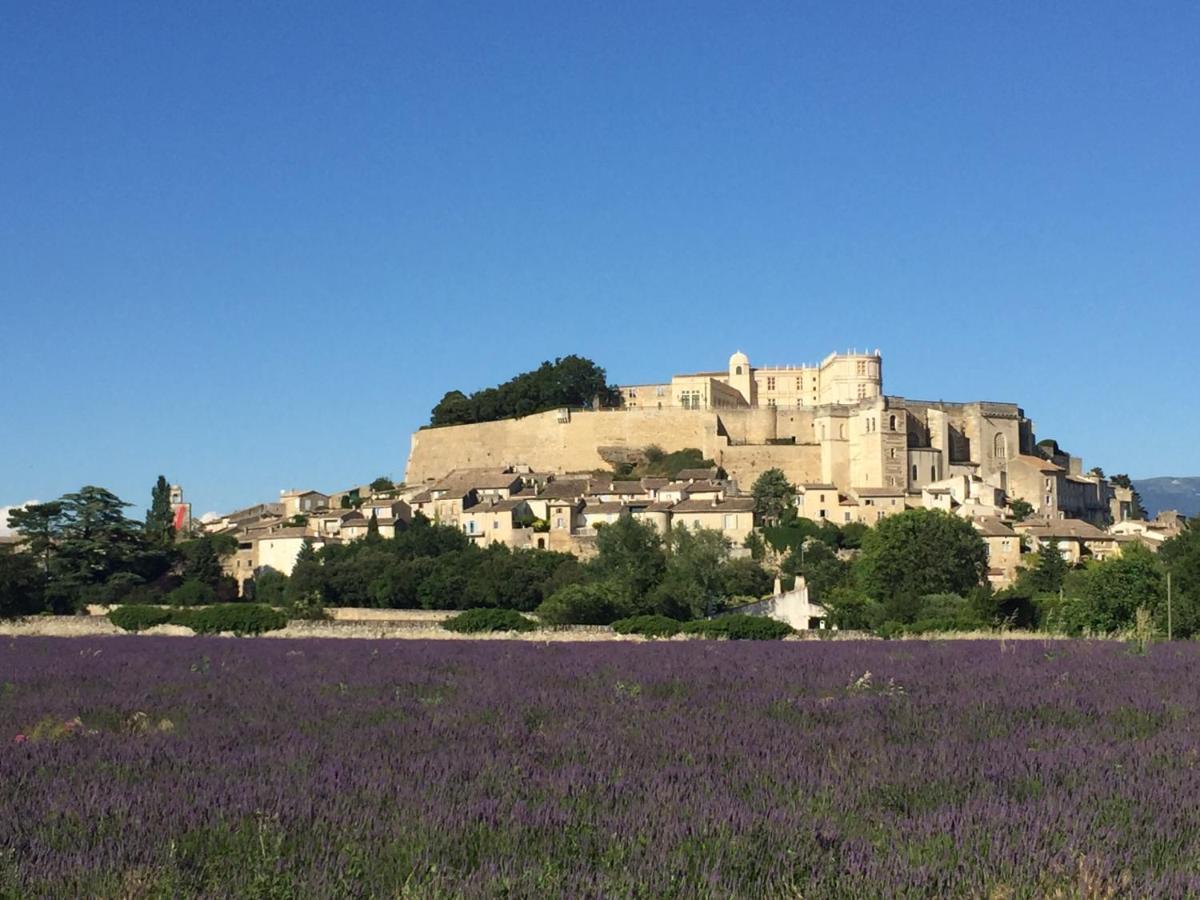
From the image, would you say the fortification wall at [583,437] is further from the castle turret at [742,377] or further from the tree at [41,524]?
the tree at [41,524]

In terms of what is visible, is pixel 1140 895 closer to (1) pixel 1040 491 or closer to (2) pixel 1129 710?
(2) pixel 1129 710

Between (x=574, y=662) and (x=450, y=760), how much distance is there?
7.82 meters

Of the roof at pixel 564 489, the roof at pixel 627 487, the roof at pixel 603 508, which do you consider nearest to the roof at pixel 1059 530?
the roof at pixel 603 508

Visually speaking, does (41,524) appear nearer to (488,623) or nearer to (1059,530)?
(488,623)

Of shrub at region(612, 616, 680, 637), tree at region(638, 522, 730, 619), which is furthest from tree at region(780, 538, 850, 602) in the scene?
shrub at region(612, 616, 680, 637)

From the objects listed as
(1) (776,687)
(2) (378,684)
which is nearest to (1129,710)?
(1) (776,687)

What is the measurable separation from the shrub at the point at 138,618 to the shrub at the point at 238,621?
1.36m

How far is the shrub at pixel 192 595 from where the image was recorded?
47719 mm

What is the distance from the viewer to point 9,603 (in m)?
41.3

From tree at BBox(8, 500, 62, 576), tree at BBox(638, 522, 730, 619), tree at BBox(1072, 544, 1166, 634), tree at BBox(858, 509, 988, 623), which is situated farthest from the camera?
tree at BBox(8, 500, 62, 576)

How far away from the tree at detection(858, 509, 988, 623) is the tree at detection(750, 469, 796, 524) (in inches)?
445

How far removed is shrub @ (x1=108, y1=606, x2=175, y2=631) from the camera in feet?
103

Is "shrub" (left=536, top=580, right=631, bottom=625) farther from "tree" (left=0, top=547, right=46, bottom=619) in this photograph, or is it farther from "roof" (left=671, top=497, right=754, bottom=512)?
"roof" (left=671, top=497, right=754, bottom=512)

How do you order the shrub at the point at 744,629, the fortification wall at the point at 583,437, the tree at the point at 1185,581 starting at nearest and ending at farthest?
the tree at the point at 1185,581 < the shrub at the point at 744,629 < the fortification wall at the point at 583,437
